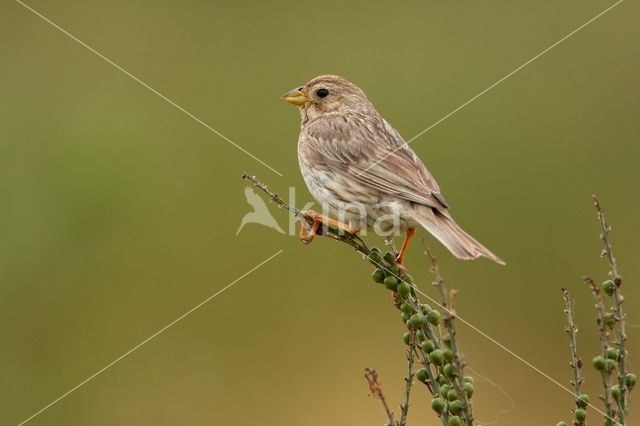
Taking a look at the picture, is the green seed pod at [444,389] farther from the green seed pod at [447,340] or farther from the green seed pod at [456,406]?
the green seed pod at [447,340]

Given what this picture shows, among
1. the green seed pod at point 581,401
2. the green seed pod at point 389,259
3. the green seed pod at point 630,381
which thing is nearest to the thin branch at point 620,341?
the green seed pod at point 630,381

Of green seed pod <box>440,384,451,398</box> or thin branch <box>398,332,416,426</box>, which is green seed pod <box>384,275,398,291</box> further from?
green seed pod <box>440,384,451,398</box>

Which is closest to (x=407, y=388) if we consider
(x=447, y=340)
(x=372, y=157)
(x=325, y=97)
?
(x=447, y=340)

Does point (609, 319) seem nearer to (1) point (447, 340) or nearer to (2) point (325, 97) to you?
(1) point (447, 340)

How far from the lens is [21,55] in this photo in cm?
898

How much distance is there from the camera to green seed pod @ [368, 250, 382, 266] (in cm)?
387

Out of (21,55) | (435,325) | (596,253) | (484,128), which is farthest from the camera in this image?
(21,55)

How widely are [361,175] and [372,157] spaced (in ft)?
0.86

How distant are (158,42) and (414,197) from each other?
516 cm

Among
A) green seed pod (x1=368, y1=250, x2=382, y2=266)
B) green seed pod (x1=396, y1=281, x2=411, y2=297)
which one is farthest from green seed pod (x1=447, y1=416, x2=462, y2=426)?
green seed pod (x1=368, y1=250, x2=382, y2=266)

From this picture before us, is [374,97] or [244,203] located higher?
[374,97]

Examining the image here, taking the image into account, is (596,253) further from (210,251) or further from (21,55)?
(21,55)

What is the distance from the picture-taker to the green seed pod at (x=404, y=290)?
3508mm

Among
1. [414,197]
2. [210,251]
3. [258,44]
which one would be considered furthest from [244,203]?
[414,197]
